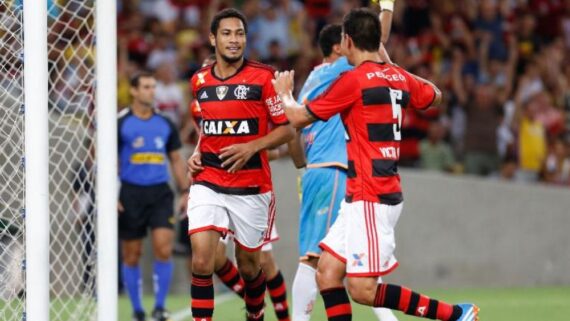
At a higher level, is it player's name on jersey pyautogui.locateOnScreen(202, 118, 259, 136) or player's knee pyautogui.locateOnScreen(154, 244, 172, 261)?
player's name on jersey pyautogui.locateOnScreen(202, 118, 259, 136)

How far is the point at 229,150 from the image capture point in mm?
8078

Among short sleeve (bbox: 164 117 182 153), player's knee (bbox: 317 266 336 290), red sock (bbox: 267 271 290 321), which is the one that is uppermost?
short sleeve (bbox: 164 117 182 153)

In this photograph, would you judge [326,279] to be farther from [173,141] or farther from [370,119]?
[173,141]

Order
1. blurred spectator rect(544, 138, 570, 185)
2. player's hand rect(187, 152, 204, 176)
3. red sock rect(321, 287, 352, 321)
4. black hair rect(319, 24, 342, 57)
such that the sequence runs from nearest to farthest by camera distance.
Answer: red sock rect(321, 287, 352, 321) < player's hand rect(187, 152, 204, 176) < black hair rect(319, 24, 342, 57) < blurred spectator rect(544, 138, 570, 185)

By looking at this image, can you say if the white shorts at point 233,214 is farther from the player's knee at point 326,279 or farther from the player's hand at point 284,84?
the player's hand at point 284,84

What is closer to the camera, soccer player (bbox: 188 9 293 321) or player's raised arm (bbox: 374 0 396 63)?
soccer player (bbox: 188 9 293 321)

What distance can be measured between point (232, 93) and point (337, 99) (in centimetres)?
112

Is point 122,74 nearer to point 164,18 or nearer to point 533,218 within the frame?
point 164,18

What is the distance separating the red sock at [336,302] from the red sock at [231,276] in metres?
1.80

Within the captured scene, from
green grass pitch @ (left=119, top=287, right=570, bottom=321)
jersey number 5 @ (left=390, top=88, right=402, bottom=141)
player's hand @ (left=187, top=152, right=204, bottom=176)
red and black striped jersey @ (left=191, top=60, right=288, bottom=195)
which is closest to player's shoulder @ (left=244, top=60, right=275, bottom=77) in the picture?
red and black striped jersey @ (left=191, top=60, right=288, bottom=195)

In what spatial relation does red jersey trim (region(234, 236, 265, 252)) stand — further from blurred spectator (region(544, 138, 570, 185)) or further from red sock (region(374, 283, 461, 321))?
blurred spectator (region(544, 138, 570, 185))

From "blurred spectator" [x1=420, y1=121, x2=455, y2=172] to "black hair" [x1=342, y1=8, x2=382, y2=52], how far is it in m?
9.70

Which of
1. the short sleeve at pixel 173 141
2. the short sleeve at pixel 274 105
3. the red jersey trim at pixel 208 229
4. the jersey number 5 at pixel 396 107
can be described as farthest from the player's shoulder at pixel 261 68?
the short sleeve at pixel 173 141

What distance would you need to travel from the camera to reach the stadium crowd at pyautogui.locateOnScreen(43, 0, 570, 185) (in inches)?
674
